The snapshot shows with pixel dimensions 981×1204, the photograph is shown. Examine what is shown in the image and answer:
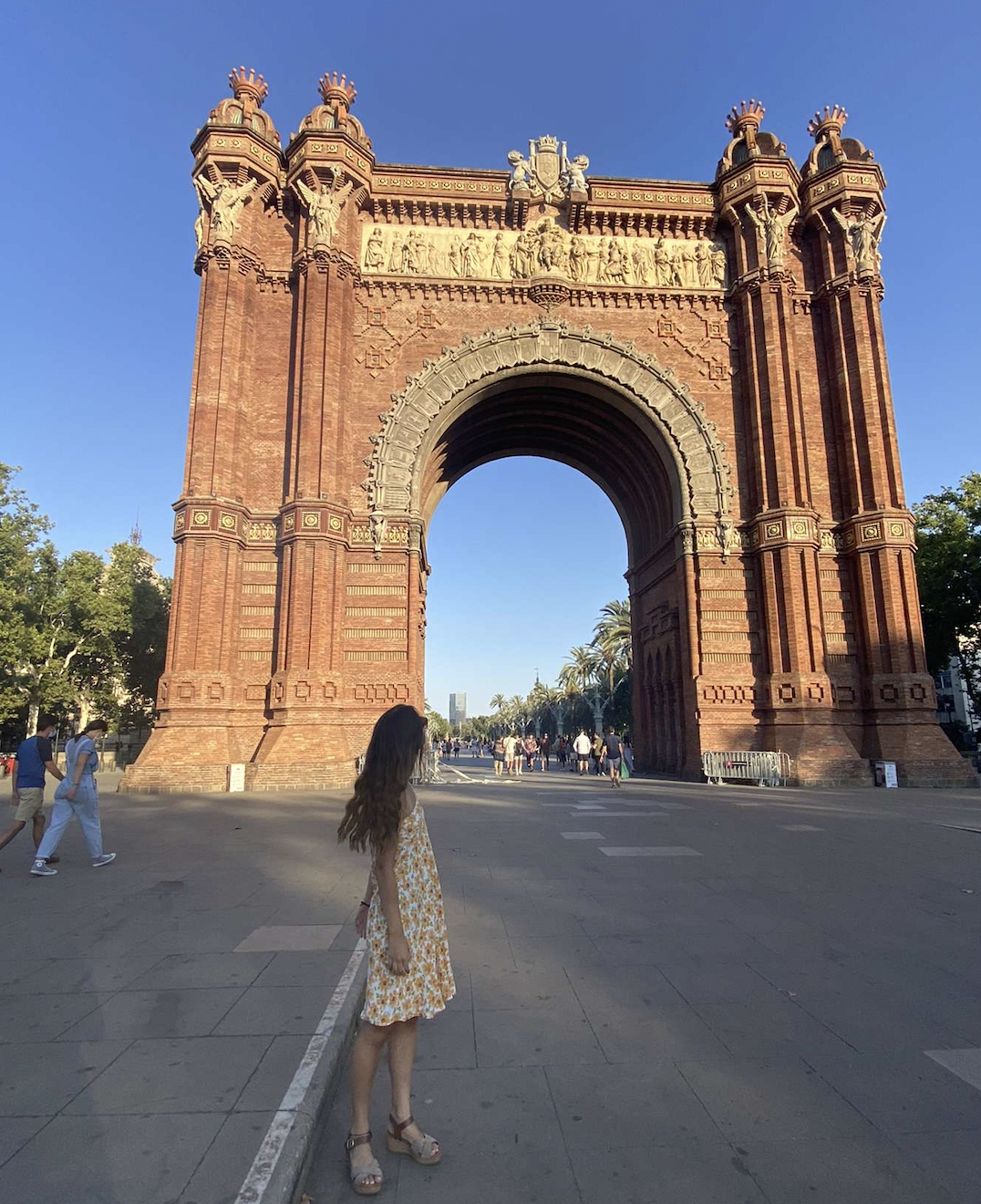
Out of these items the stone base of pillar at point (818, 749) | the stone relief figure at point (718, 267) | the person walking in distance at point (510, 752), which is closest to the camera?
the stone base of pillar at point (818, 749)

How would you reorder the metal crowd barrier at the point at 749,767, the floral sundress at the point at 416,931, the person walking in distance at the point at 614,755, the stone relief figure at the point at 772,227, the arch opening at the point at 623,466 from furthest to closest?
the arch opening at the point at 623,466 < the stone relief figure at the point at 772,227 < the person walking in distance at the point at 614,755 < the metal crowd barrier at the point at 749,767 < the floral sundress at the point at 416,931

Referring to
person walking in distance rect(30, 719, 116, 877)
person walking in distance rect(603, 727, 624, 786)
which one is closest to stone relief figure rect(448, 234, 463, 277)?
person walking in distance rect(603, 727, 624, 786)

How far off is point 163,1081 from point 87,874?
597 cm

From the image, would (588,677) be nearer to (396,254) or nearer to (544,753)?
(544,753)

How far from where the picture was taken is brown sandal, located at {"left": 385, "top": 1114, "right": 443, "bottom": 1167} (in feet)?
9.14

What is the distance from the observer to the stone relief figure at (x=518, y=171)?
24578 millimetres

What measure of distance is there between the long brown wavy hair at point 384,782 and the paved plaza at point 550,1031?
4.15 feet

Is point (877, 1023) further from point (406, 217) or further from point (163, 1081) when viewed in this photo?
point (406, 217)

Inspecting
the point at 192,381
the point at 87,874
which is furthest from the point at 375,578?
the point at 87,874

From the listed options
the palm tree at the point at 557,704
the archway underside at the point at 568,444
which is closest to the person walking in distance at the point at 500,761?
the archway underside at the point at 568,444

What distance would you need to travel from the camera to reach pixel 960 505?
38125 mm

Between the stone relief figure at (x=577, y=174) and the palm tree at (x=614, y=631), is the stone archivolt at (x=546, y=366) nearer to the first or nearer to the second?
the stone relief figure at (x=577, y=174)

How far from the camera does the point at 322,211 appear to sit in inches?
898

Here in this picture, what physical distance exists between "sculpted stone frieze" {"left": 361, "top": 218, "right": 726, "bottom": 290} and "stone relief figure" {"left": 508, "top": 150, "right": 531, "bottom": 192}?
140cm
